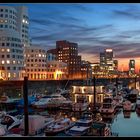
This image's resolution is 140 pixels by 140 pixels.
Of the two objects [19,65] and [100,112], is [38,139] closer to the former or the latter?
[100,112]

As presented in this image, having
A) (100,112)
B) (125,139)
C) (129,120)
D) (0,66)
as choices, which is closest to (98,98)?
(100,112)

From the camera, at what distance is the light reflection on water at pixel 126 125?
2261 centimetres

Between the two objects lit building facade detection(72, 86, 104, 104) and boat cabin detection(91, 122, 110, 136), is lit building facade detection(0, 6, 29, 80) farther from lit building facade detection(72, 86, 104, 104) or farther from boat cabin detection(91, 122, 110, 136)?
boat cabin detection(91, 122, 110, 136)

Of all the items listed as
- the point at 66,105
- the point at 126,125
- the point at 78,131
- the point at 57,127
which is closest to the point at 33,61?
the point at 66,105

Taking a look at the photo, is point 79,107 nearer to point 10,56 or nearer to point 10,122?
point 10,122

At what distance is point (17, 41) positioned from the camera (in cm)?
6322

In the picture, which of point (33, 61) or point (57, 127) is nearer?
Result: point (57, 127)

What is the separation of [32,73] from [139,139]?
238ft

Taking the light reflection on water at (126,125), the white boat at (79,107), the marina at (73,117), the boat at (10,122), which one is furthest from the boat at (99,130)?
the white boat at (79,107)

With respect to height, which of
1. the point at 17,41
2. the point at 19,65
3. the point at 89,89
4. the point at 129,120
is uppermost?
the point at 17,41

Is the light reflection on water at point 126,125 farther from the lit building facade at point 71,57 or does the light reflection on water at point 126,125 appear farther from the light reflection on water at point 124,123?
the lit building facade at point 71,57

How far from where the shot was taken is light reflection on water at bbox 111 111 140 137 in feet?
74.2

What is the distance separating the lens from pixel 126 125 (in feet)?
86.0

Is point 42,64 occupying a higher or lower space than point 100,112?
higher
